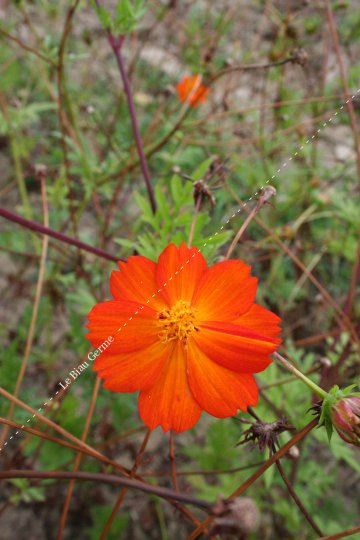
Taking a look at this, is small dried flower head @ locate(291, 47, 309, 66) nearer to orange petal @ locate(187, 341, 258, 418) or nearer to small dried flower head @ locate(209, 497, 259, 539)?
orange petal @ locate(187, 341, 258, 418)

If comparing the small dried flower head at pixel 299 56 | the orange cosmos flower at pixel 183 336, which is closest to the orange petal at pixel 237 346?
the orange cosmos flower at pixel 183 336

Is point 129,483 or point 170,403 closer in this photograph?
point 129,483

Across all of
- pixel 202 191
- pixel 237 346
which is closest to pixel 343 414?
pixel 237 346

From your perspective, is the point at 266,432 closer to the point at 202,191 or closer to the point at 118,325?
the point at 118,325

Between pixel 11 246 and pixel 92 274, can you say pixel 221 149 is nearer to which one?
pixel 92 274

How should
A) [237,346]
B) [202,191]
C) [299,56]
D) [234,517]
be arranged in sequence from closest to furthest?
[234,517] → [237,346] → [202,191] → [299,56]

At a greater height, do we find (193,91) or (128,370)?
(193,91)

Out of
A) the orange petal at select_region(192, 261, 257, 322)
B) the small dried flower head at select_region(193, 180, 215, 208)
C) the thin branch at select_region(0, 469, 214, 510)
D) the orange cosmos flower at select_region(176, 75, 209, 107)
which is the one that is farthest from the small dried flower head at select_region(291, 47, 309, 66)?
the thin branch at select_region(0, 469, 214, 510)
